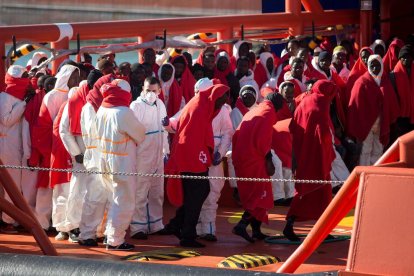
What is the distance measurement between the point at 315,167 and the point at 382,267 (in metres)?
4.75

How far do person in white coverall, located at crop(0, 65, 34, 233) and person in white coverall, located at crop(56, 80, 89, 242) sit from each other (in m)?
0.74

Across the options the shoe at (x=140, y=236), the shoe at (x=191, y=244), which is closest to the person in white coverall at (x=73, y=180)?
the shoe at (x=140, y=236)

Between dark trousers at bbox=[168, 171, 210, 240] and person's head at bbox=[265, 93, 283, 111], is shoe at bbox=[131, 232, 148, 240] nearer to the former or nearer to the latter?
dark trousers at bbox=[168, 171, 210, 240]

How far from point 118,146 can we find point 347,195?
4.27 metres

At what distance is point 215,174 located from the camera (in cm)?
1070

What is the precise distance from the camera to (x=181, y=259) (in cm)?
971

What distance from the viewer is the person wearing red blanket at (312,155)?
10.3m

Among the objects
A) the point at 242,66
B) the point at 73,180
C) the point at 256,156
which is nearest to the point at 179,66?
the point at 242,66

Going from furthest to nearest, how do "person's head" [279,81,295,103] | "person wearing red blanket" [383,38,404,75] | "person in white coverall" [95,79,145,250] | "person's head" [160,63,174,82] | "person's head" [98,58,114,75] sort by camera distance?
"person wearing red blanket" [383,38,404,75]
"person's head" [160,63,174,82]
"person's head" [279,81,295,103]
"person's head" [98,58,114,75]
"person in white coverall" [95,79,145,250]

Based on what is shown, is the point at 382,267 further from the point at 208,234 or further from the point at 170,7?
the point at 170,7

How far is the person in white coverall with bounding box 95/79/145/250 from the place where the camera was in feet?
32.9

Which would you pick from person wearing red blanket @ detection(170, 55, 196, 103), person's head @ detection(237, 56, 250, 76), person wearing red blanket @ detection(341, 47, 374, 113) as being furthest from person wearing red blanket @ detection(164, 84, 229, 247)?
person wearing red blanket @ detection(341, 47, 374, 113)

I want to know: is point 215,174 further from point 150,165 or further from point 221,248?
point 221,248

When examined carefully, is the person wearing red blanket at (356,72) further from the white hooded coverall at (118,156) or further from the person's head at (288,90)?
the white hooded coverall at (118,156)
